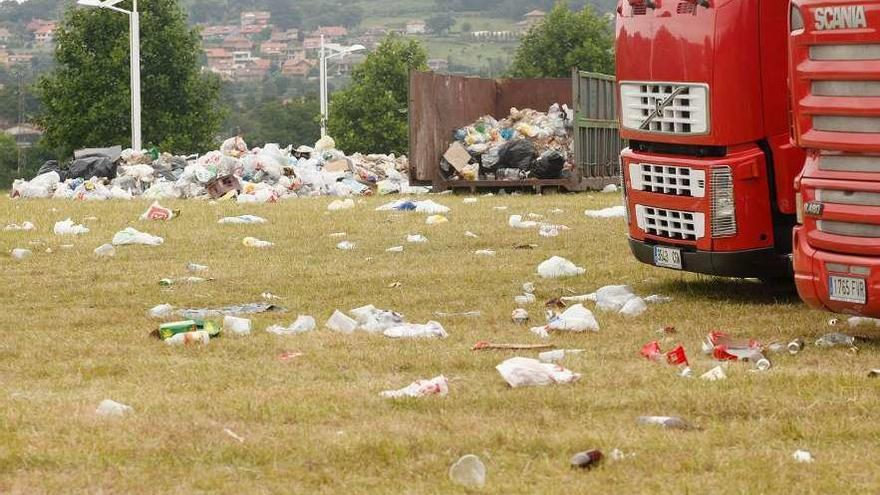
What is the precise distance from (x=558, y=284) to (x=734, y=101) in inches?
89.9

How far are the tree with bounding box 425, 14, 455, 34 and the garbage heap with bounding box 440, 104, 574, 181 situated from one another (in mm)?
134900

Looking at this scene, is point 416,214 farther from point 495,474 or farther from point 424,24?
point 424,24

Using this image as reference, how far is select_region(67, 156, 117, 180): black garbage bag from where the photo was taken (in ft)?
98.8

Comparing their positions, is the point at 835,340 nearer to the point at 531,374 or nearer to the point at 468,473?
the point at 531,374

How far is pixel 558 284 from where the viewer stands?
11172 millimetres

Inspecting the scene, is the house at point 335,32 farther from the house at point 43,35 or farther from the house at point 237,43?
the house at point 43,35

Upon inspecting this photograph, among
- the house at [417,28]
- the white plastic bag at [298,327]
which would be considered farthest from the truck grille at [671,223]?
the house at [417,28]

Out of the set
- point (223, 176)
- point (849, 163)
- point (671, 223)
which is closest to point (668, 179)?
point (671, 223)

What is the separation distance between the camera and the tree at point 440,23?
161 metres

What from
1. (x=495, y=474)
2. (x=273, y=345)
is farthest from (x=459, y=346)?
(x=495, y=474)

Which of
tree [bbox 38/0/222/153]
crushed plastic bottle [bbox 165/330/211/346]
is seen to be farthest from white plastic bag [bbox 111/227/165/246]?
tree [bbox 38/0/222/153]

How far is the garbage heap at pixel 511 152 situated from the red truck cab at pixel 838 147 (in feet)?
54.6

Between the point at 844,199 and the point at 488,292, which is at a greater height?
the point at 844,199

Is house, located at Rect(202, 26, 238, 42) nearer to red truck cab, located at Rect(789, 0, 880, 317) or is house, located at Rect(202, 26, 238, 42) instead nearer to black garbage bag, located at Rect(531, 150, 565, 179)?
black garbage bag, located at Rect(531, 150, 565, 179)
